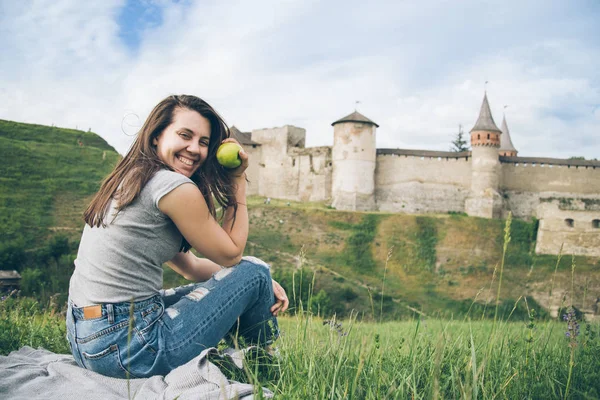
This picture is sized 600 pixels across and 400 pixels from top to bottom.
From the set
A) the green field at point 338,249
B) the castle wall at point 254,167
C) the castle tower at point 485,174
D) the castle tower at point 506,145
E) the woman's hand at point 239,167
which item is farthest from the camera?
the castle tower at point 506,145

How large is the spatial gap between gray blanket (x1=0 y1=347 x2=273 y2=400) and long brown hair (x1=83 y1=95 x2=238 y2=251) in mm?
735

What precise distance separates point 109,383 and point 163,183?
97 centimetres

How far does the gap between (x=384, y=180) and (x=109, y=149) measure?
1837cm

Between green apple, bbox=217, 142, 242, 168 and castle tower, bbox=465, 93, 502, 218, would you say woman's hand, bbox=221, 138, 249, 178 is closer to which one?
green apple, bbox=217, 142, 242, 168

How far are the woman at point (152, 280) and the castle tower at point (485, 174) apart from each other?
98.6 feet

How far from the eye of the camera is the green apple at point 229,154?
9.41 feet

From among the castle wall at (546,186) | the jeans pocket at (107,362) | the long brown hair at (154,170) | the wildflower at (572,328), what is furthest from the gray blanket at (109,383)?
the castle wall at (546,186)

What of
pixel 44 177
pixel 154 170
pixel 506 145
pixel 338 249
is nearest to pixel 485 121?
pixel 506 145

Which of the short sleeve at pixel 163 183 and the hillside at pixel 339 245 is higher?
the short sleeve at pixel 163 183

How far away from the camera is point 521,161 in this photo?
1264 inches

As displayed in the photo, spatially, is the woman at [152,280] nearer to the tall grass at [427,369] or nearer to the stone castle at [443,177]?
the tall grass at [427,369]

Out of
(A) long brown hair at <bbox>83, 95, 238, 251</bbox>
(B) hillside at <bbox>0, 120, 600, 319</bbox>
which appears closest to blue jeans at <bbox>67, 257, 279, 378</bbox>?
(A) long brown hair at <bbox>83, 95, 238, 251</bbox>

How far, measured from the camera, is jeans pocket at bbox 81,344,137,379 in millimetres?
2344

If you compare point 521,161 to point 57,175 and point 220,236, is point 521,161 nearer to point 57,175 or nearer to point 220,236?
point 57,175
